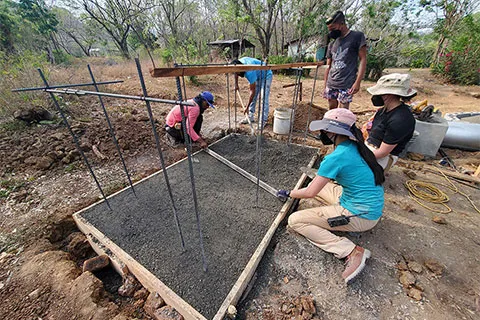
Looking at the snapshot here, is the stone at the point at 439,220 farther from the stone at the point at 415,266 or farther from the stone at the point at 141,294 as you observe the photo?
the stone at the point at 141,294

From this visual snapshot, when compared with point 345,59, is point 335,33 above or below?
above

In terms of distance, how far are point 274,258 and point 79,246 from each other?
6.90 feet

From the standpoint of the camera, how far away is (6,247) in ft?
6.70

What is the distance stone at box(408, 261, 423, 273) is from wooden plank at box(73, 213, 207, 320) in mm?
1859

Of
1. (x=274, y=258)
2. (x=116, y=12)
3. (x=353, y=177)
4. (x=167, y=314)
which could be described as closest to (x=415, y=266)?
(x=353, y=177)

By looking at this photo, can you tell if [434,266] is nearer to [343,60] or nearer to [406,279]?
[406,279]

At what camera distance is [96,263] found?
192 cm

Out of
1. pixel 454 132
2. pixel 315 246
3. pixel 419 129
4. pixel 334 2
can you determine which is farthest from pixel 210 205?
pixel 334 2

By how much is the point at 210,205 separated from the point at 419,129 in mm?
3858

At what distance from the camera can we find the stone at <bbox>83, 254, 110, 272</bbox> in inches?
73.8

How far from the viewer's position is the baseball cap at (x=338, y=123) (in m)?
1.65

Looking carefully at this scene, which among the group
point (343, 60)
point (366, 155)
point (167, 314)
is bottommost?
point (167, 314)

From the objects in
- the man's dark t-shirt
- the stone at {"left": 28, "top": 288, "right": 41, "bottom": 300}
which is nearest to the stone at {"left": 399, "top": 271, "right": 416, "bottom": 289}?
the man's dark t-shirt

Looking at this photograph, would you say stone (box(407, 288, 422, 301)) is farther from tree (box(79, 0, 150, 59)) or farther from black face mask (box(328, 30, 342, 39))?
tree (box(79, 0, 150, 59))
